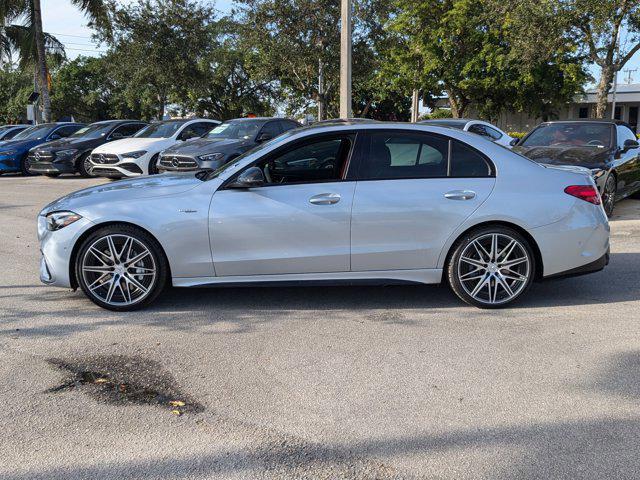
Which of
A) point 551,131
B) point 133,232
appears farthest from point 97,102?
point 133,232

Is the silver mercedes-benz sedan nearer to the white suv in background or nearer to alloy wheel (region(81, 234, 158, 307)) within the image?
alloy wheel (region(81, 234, 158, 307))

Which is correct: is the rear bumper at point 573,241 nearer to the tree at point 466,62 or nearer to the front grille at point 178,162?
the front grille at point 178,162

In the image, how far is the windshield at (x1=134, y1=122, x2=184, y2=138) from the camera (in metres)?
15.8

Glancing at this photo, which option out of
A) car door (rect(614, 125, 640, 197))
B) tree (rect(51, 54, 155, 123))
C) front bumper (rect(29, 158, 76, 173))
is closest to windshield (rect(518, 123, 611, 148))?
car door (rect(614, 125, 640, 197))

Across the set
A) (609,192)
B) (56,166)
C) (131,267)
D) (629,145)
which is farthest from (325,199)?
(56,166)

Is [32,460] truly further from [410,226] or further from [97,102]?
[97,102]

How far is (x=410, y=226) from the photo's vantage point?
5258 mm

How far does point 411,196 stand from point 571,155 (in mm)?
5841

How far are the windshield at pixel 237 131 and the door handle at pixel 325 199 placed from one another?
8493mm

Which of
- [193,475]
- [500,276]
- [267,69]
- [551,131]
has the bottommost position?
[193,475]

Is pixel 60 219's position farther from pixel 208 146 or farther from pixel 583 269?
pixel 208 146

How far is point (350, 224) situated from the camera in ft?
17.1

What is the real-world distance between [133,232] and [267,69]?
69.8 feet

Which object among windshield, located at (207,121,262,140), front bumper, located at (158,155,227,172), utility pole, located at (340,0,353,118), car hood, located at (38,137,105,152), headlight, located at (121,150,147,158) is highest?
utility pole, located at (340,0,353,118)
